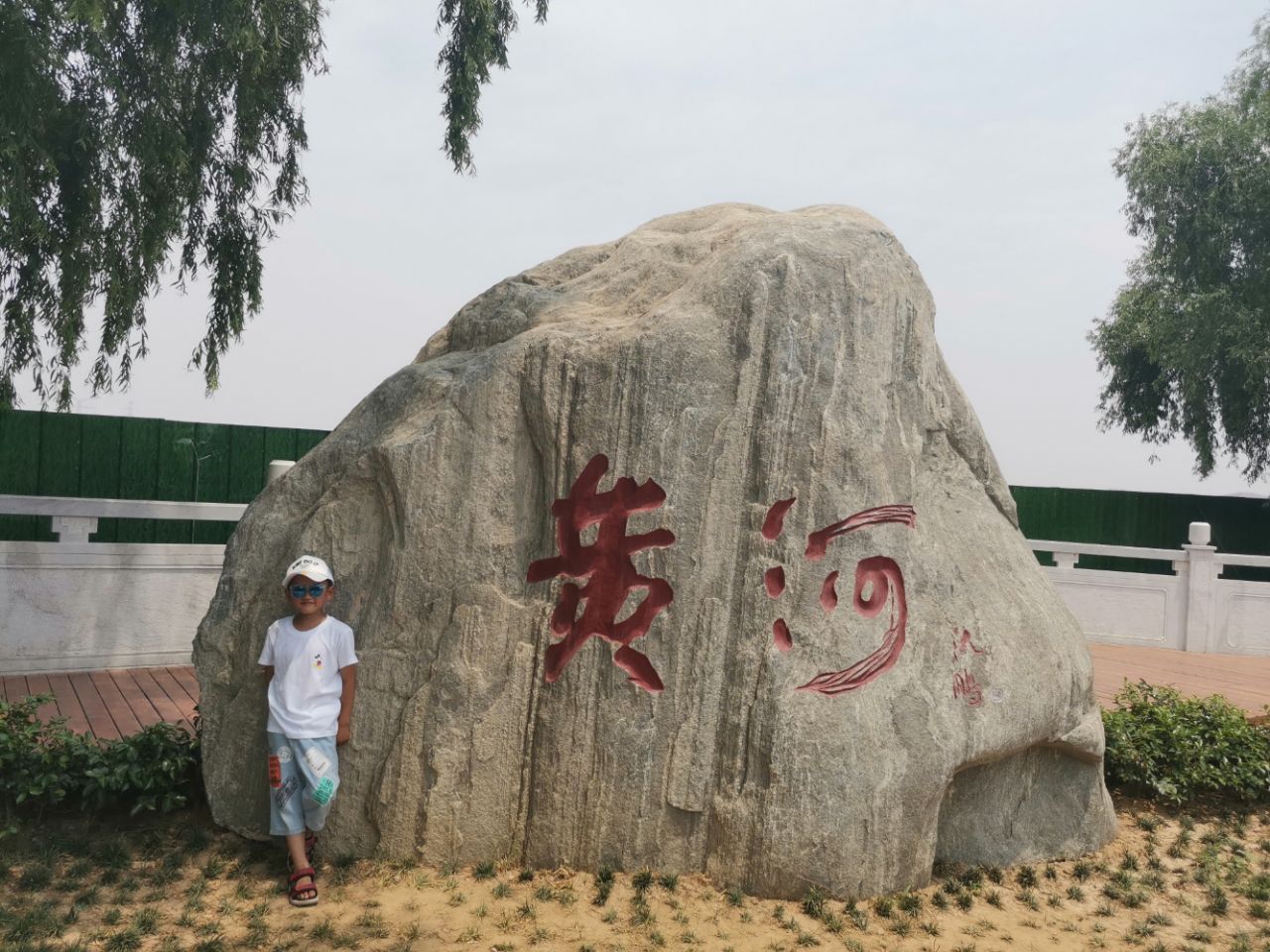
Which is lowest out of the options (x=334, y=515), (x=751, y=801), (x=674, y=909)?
(x=674, y=909)

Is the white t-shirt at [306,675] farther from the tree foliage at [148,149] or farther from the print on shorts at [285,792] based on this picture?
the tree foliage at [148,149]

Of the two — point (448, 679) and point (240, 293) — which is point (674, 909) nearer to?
point (448, 679)

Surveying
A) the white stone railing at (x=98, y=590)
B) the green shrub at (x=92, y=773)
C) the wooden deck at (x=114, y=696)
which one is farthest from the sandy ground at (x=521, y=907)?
the white stone railing at (x=98, y=590)

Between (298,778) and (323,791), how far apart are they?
130mm

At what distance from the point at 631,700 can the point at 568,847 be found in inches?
23.9

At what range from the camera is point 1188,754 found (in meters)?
5.41

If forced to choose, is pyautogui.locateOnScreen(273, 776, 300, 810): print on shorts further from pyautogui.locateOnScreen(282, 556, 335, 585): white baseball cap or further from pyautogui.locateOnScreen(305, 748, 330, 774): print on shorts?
pyautogui.locateOnScreen(282, 556, 335, 585): white baseball cap

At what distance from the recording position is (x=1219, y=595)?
1077 centimetres

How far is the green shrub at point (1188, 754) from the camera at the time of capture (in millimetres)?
5336

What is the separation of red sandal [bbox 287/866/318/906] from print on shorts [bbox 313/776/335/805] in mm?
246

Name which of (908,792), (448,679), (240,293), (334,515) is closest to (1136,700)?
(908,792)

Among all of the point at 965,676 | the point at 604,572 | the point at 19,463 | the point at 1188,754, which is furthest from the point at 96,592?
the point at 1188,754

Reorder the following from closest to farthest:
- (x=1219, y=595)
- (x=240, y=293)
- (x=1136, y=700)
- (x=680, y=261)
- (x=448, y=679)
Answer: (x=448, y=679)
(x=680, y=261)
(x=1136, y=700)
(x=240, y=293)
(x=1219, y=595)

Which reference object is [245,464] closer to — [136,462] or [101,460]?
[136,462]
